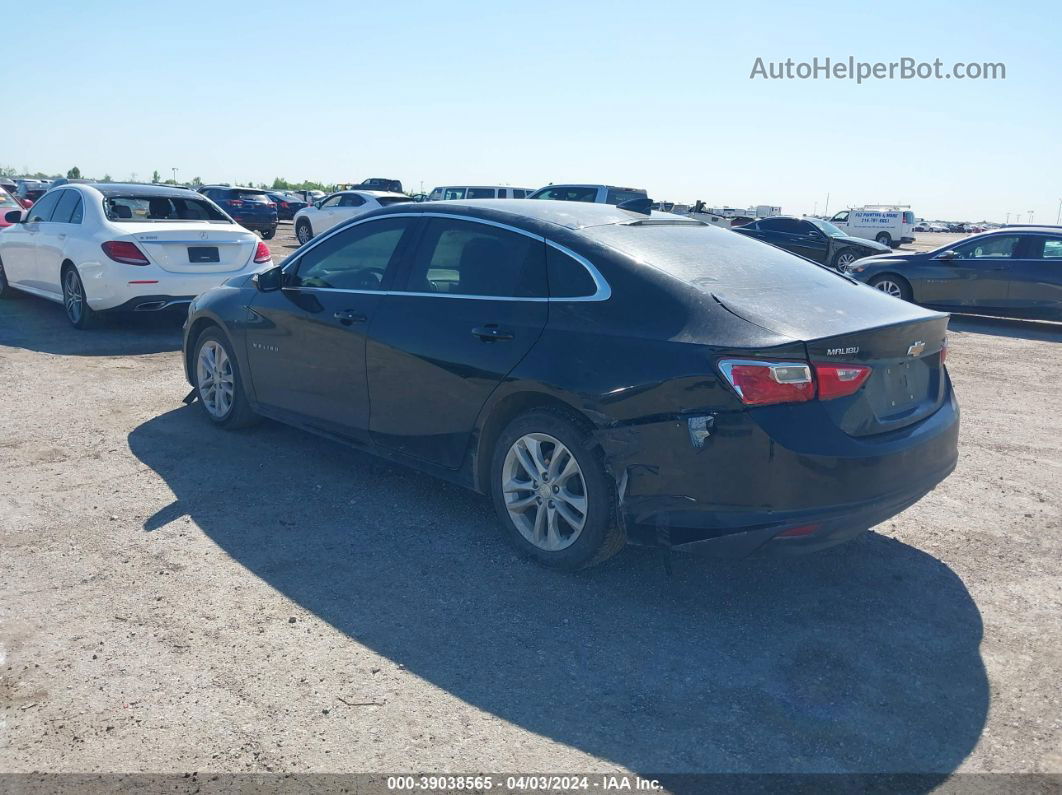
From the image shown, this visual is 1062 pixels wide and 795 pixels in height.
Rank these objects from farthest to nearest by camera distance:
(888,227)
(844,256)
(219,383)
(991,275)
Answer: (888,227), (844,256), (991,275), (219,383)

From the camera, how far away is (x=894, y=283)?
47.4ft

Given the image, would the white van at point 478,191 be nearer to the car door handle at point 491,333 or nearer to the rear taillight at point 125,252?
the rear taillight at point 125,252

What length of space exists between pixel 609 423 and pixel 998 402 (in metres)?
5.80

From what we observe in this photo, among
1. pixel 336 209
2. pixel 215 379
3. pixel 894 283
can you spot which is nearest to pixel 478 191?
pixel 336 209

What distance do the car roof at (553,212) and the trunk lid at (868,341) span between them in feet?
3.34

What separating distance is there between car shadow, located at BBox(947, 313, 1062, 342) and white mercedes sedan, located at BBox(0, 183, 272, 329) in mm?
9802

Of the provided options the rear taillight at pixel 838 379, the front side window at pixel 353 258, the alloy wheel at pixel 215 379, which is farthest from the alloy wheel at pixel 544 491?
the alloy wheel at pixel 215 379

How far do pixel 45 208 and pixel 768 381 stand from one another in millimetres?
10179

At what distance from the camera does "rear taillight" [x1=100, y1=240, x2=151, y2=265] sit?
9.37 m

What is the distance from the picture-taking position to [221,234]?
989 centimetres

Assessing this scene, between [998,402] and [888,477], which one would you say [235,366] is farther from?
[998,402]

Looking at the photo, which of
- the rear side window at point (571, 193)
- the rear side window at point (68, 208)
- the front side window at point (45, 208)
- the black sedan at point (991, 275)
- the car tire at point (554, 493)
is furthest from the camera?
the rear side window at point (571, 193)

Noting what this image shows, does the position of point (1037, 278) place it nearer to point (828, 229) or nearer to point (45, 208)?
point (828, 229)

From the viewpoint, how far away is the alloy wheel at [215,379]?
6278mm
